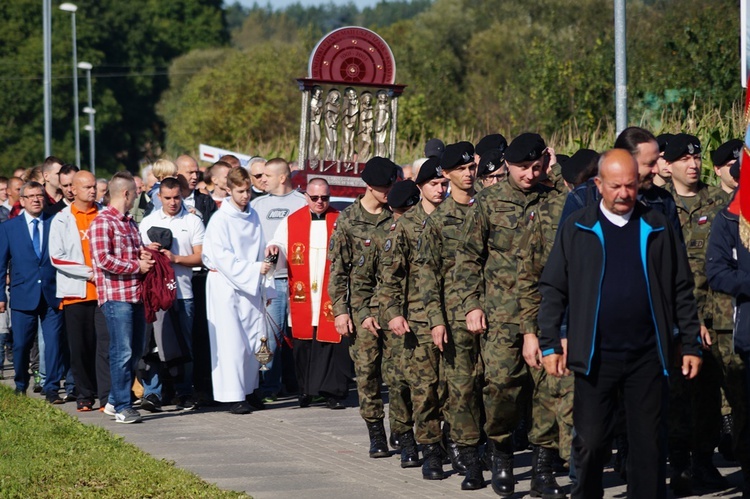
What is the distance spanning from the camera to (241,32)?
6816 inches

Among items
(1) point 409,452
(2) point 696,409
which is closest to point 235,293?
(1) point 409,452

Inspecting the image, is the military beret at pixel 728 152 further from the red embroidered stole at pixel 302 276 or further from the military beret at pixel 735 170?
the red embroidered stole at pixel 302 276

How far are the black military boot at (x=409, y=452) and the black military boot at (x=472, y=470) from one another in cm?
83

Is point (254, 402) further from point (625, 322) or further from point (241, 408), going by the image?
point (625, 322)

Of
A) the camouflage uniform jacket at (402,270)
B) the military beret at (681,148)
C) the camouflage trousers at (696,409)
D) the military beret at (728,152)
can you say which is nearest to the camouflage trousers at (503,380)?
the camouflage trousers at (696,409)

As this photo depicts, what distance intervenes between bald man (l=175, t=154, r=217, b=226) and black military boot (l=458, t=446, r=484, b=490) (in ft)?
17.2

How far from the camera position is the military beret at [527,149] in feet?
27.6

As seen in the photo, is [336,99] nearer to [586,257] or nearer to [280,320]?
[280,320]

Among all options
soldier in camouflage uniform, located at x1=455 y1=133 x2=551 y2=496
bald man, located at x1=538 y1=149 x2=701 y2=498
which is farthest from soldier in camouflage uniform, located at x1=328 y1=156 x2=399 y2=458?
bald man, located at x1=538 y1=149 x2=701 y2=498

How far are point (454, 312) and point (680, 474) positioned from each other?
1737 millimetres

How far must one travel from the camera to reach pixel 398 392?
9.69 m

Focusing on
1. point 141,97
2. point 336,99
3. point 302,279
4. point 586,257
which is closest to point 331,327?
point 302,279

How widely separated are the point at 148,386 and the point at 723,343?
6119 mm

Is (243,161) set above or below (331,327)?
above
